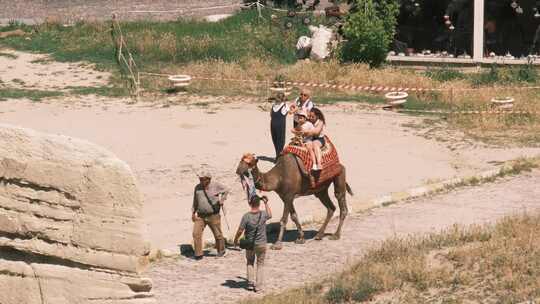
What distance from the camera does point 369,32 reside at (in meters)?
41.9

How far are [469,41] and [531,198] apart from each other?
19216 millimetres

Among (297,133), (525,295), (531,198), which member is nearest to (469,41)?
(531,198)

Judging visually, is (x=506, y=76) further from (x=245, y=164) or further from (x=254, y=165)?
(x=245, y=164)

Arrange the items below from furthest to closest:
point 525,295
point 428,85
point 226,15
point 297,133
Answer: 1. point 226,15
2. point 428,85
3. point 297,133
4. point 525,295

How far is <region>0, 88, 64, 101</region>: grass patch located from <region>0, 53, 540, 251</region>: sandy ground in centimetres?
59

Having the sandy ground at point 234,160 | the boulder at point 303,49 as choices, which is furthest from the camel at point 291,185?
the boulder at point 303,49

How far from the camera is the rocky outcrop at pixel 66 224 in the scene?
11.5m

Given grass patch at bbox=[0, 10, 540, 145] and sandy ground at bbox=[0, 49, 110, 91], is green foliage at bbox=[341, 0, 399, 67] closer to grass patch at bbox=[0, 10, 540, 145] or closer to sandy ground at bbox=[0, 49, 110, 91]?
grass patch at bbox=[0, 10, 540, 145]

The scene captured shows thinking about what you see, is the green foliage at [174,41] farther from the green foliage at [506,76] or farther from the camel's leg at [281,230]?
the camel's leg at [281,230]

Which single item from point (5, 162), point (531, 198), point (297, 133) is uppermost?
point (5, 162)

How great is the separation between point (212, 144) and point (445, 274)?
47.9 ft

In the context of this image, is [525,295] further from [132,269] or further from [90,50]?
[90,50]

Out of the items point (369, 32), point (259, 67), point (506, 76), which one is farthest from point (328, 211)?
point (369, 32)

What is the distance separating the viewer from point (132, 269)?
11797 millimetres
